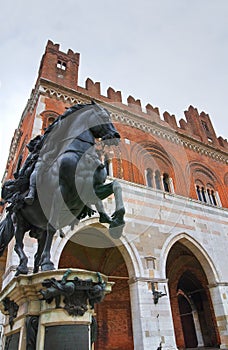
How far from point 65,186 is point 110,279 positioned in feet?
27.6

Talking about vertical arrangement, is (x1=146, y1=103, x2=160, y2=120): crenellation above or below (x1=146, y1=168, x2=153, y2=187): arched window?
above

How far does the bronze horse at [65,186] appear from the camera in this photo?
8.91 ft

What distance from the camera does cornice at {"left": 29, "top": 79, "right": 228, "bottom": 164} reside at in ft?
35.7

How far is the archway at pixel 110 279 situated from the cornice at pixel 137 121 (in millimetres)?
5372

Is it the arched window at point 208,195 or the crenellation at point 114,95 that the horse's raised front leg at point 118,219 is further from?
the crenellation at point 114,95

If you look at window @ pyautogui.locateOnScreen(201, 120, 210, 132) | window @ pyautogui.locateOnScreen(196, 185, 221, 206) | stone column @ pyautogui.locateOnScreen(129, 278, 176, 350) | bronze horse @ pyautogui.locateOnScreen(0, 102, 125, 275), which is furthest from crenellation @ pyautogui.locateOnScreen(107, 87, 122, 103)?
bronze horse @ pyautogui.locateOnScreen(0, 102, 125, 275)

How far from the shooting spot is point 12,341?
250 centimetres

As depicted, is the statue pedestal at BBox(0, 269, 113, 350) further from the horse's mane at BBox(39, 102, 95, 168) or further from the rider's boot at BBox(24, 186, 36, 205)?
the horse's mane at BBox(39, 102, 95, 168)

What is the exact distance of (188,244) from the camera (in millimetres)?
9875

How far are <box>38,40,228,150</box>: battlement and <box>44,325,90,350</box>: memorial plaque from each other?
10.5 metres


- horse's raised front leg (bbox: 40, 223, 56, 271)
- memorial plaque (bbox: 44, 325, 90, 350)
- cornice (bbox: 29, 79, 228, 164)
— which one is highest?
cornice (bbox: 29, 79, 228, 164)

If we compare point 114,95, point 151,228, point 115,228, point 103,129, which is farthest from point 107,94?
point 115,228

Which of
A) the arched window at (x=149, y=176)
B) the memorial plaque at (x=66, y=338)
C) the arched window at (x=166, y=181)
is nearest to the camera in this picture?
the memorial plaque at (x=66, y=338)

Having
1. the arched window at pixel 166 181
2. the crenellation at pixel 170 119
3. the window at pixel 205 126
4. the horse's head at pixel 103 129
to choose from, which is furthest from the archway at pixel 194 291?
the horse's head at pixel 103 129
